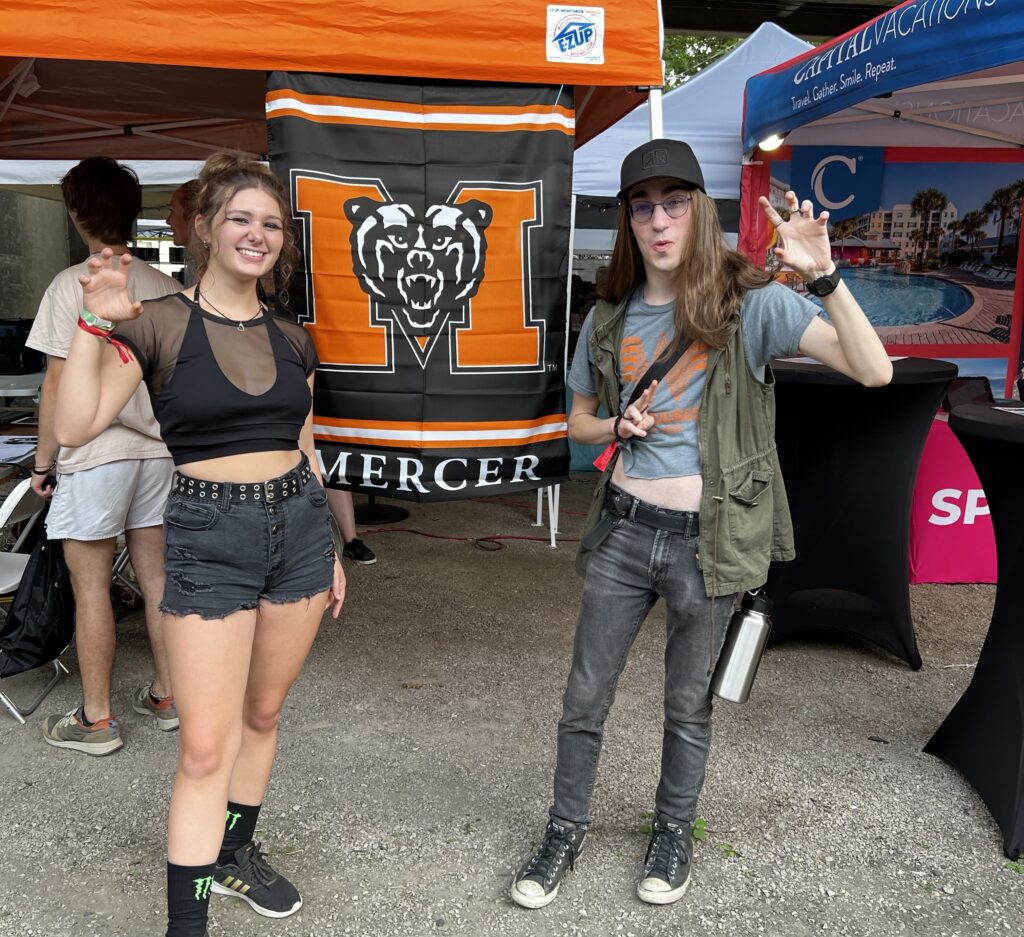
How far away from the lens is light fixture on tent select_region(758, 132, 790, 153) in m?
5.65

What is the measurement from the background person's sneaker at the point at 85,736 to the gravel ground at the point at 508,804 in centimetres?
6

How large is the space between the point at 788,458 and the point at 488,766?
181 cm

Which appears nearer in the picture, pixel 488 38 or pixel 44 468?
pixel 488 38

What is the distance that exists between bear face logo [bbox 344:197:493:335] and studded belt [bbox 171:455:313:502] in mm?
948

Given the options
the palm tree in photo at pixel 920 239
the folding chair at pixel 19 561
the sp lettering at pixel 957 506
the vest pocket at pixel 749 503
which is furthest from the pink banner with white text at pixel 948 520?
the folding chair at pixel 19 561

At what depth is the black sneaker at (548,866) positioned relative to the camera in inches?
90.0

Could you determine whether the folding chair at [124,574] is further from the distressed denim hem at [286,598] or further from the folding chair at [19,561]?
the distressed denim hem at [286,598]

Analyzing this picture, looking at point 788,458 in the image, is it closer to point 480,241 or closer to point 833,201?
point 480,241

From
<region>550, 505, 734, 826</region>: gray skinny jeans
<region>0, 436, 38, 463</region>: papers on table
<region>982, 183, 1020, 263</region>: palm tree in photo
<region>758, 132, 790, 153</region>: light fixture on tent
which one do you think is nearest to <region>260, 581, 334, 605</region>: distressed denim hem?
<region>550, 505, 734, 826</region>: gray skinny jeans

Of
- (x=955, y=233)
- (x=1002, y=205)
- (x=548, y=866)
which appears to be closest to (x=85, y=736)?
(x=548, y=866)

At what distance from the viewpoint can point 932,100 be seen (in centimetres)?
593

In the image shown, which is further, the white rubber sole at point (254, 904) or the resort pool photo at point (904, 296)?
the resort pool photo at point (904, 296)

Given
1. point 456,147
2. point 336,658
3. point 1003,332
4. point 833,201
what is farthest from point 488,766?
point 1003,332

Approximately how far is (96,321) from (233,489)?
1.43 feet
